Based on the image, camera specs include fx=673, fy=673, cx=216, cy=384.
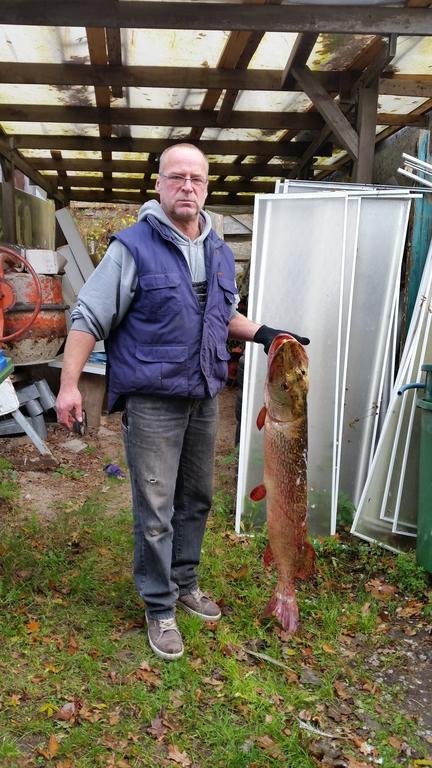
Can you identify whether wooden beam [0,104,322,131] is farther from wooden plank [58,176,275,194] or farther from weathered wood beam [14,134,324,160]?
wooden plank [58,176,275,194]

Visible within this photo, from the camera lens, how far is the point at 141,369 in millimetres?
2992

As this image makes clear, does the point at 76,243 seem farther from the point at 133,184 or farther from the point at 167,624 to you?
the point at 167,624

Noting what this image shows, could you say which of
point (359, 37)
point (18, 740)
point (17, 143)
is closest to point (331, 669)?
point (18, 740)

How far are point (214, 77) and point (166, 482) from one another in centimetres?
437

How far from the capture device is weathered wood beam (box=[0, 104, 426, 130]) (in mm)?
7375

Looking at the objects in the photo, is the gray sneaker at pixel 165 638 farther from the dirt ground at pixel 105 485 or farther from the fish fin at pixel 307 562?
the dirt ground at pixel 105 485

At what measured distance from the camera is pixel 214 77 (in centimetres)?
608

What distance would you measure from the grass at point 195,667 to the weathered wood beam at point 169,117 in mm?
4864

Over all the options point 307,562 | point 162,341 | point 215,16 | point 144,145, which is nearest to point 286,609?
point 307,562

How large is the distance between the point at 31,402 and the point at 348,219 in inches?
162

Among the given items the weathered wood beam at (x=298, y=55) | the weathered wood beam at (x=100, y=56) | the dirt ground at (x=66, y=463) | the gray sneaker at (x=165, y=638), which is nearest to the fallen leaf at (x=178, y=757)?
the gray sneaker at (x=165, y=638)

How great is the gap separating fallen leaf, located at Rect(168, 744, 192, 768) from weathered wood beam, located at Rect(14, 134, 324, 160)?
293 inches

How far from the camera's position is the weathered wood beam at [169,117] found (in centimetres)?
738

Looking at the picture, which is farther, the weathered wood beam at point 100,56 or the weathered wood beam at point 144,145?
the weathered wood beam at point 144,145
